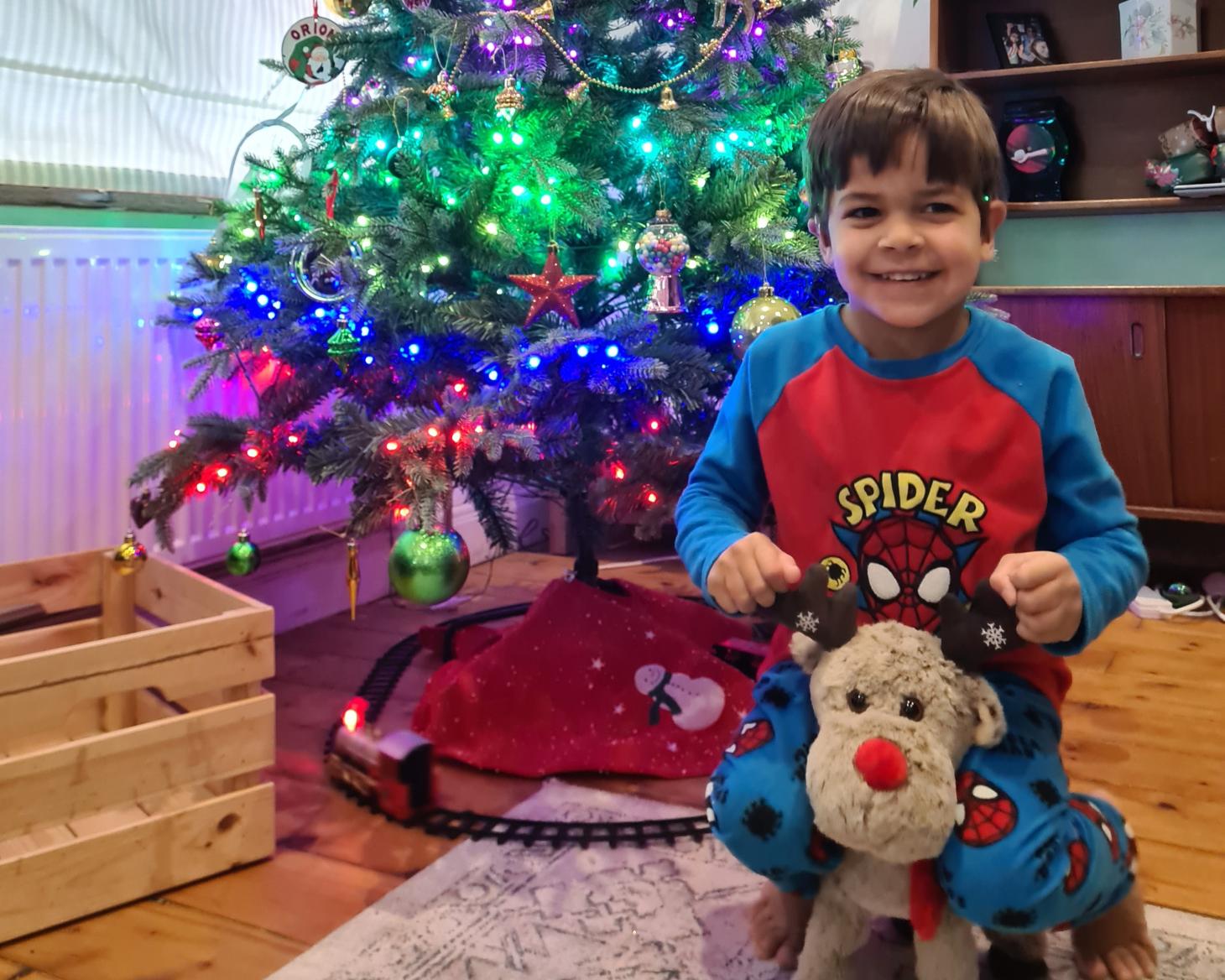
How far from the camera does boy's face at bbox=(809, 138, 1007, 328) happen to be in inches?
35.1

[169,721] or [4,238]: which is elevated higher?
[4,238]

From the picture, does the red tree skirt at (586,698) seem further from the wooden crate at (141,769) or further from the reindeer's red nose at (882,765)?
the reindeer's red nose at (882,765)

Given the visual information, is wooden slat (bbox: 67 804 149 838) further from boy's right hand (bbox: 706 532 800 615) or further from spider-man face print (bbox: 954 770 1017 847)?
spider-man face print (bbox: 954 770 1017 847)

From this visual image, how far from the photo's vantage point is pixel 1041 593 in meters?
0.78

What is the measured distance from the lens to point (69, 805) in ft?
3.47

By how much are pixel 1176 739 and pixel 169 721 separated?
1.32m

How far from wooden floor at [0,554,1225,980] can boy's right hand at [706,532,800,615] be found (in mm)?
535

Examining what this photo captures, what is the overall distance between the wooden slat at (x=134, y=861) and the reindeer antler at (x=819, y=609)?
647mm

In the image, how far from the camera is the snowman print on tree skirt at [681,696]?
1481mm

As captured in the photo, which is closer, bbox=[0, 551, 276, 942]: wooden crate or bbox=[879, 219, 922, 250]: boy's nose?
bbox=[879, 219, 922, 250]: boy's nose

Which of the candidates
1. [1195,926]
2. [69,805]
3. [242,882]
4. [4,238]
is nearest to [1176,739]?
[1195,926]

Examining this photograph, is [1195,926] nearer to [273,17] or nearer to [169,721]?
[169,721]

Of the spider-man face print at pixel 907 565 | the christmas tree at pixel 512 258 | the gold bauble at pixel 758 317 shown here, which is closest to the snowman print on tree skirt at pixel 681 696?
the christmas tree at pixel 512 258

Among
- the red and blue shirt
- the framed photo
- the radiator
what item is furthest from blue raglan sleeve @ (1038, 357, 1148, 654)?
the framed photo
